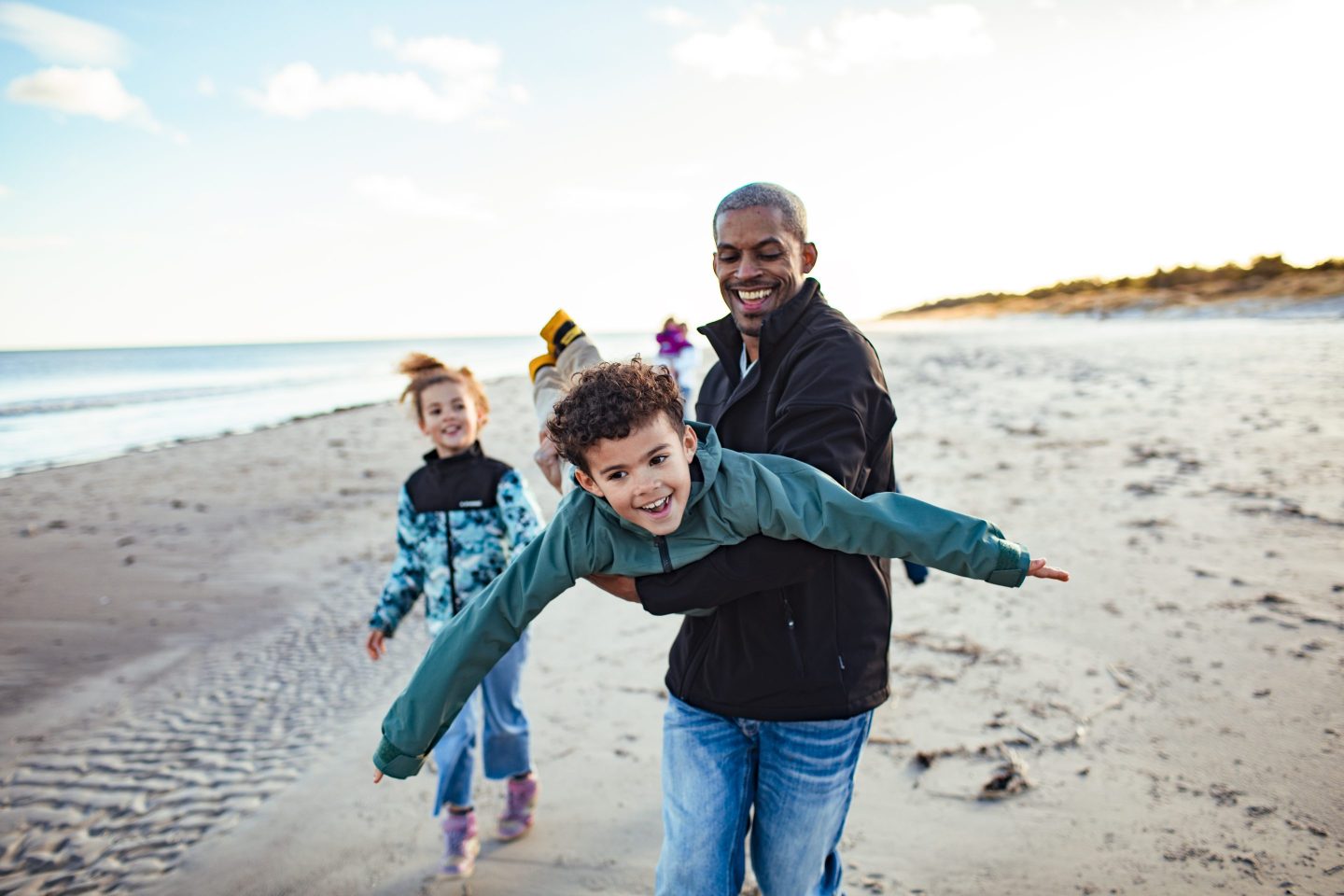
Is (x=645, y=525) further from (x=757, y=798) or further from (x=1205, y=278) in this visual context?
(x=1205, y=278)

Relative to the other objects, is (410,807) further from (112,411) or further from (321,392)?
(321,392)

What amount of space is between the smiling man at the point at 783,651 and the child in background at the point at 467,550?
4.74ft

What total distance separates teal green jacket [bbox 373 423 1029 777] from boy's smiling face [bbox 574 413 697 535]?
0.19 feet

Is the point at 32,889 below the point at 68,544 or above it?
below

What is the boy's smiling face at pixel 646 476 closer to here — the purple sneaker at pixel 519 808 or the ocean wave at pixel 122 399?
the purple sneaker at pixel 519 808

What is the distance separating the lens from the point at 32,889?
3348 millimetres

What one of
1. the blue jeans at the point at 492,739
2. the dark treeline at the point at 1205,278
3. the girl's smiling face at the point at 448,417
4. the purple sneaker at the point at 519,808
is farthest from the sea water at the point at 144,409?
the dark treeline at the point at 1205,278

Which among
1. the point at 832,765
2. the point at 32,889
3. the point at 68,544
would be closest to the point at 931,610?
the point at 832,765

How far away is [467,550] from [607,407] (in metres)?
1.82

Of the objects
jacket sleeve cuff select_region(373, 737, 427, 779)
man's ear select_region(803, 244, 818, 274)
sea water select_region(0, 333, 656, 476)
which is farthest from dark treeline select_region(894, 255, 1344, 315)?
jacket sleeve cuff select_region(373, 737, 427, 779)

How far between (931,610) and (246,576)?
626 cm

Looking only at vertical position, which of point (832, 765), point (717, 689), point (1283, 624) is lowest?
point (1283, 624)

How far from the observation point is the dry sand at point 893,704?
10.6ft

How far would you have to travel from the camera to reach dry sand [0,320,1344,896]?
3.22m
